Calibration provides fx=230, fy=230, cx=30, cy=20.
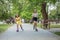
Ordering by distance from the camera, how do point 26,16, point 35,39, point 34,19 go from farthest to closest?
1. point 26,16
2. point 34,19
3. point 35,39

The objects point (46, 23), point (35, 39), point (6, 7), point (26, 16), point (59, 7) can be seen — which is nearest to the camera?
point (35, 39)

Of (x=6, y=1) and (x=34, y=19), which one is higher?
(x=6, y=1)

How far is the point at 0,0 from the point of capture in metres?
23.2

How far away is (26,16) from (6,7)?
51.2m

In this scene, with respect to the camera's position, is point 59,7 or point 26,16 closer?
point 59,7

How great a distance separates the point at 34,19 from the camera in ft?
69.8

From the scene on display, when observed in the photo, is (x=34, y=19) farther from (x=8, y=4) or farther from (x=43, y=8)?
(x=43, y=8)

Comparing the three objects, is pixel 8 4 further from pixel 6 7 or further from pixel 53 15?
pixel 53 15

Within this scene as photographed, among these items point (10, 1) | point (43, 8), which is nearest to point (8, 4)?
point (10, 1)

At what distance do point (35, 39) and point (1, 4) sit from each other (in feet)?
35.4

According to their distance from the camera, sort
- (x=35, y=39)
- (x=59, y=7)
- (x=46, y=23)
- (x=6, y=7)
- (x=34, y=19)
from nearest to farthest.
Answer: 1. (x=35, y=39)
2. (x=34, y=19)
3. (x=59, y=7)
4. (x=6, y=7)
5. (x=46, y=23)

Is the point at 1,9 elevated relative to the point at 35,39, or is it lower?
elevated

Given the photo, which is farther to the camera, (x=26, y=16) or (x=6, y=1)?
(x=26, y=16)

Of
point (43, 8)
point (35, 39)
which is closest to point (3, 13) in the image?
point (43, 8)
